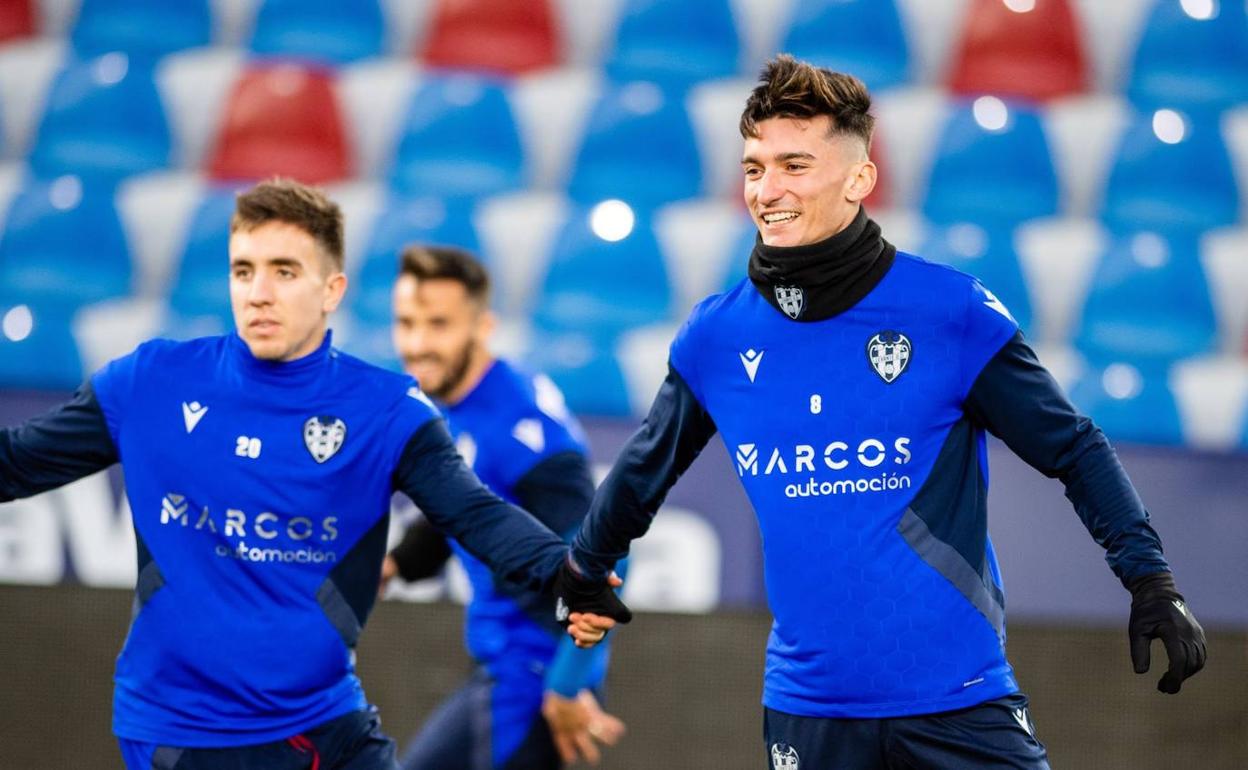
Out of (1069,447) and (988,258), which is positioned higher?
(988,258)

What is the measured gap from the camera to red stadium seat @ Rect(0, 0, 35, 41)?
28.2ft

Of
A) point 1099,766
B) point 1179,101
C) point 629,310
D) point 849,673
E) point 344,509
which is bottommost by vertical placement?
point 1099,766

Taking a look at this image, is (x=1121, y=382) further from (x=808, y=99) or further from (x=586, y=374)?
(x=808, y=99)

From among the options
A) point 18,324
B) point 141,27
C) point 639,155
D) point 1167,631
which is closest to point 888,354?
point 1167,631

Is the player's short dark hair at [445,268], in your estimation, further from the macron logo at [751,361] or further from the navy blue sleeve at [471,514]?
the macron logo at [751,361]

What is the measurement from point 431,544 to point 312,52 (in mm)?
4360

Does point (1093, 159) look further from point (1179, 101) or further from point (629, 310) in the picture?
point (629, 310)

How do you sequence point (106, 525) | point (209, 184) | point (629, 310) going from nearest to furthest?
point (106, 525)
point (629, 310)
point (209, 184)

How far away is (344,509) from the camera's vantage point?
3.52 m

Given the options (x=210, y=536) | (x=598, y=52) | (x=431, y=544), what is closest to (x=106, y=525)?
(x=431, y=544)

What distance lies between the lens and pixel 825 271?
10.4 feet

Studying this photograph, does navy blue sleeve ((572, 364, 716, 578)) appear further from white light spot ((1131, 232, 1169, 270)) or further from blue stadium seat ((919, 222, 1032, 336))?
white light spot ((1131, 232, 1169, 270))

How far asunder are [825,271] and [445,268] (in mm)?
2126

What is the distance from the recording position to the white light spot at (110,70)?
26.8 feet
